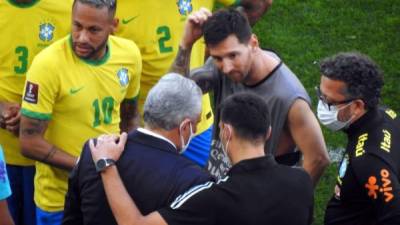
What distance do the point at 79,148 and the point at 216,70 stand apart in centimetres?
97

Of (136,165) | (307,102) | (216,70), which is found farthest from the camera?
(216,70)

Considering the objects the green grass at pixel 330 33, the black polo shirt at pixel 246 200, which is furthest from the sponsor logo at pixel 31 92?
the green grass at pixel 330 33

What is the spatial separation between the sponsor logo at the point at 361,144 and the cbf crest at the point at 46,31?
7.09 ft

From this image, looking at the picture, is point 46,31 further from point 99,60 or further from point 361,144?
point 361,144

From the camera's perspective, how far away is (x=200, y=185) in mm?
3852

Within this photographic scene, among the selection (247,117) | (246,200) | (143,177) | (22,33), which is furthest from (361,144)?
(22,33)

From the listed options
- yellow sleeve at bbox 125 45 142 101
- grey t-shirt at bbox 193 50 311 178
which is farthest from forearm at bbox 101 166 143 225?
yellow sleeve at bbox 125 45 142 101

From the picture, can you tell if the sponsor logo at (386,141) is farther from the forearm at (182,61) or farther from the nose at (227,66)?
the forearm at (182,61)

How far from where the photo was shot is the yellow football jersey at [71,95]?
490cm

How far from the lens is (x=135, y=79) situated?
17.8ft

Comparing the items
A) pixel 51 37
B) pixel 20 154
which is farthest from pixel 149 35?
pixel 20 154

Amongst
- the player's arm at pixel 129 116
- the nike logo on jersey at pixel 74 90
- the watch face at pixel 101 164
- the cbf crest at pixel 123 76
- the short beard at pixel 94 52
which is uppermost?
the short beard at pixel 94 52

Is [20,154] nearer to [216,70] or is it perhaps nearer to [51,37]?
[51,37]

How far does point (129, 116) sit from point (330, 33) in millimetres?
4423
